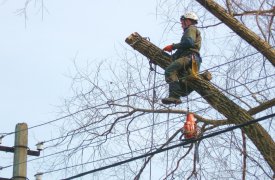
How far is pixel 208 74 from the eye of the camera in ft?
33.5

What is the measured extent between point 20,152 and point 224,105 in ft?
9.76

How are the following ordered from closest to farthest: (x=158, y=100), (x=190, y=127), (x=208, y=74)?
(x=190, y=127) → (x=208, y=74) → (x=158, y=100)

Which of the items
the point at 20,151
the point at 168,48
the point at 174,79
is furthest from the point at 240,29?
the point at 20,151

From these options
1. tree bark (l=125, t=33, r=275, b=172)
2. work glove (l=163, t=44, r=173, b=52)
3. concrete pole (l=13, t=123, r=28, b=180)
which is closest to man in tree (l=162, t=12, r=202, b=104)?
work glove (l=163, t=44, r=173, b=52)

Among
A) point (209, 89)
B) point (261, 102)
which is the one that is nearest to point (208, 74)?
point (209, 89)

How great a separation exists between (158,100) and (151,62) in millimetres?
697

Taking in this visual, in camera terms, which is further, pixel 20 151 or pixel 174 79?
pixel 20 151

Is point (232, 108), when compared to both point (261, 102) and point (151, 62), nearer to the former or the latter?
point (261, 102)

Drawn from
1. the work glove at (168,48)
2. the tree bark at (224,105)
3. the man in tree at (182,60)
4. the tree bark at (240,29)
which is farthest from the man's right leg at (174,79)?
the tree bark at (240,29)

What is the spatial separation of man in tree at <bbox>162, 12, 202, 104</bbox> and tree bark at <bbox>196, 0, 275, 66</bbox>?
77cm

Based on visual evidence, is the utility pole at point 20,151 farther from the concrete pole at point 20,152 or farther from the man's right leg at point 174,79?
the man's right leg at point 174,79

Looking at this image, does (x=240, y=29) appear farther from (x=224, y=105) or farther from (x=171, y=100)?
(x=171, y=100)

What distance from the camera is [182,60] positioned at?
9.96 m

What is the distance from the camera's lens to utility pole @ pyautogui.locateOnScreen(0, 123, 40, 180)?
34.9 feet
